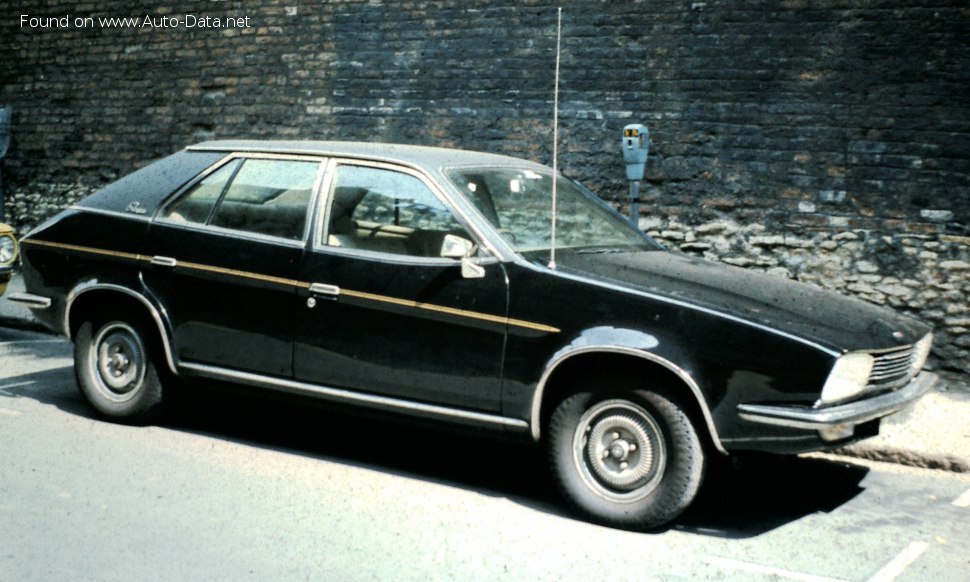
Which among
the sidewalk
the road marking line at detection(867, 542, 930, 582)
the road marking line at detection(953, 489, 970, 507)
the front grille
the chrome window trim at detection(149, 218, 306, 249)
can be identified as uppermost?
the chrome window trim at detection(149, 218, 306, 249)

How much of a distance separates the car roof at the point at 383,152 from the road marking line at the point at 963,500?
283 cm

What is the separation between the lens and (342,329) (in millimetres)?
5840

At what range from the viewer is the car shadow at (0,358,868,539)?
5621 mm

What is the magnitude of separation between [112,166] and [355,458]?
7877mm

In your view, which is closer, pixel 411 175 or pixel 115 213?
pixel 411 175

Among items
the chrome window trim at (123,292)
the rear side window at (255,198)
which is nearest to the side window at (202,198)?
the rear side window at (255,198)

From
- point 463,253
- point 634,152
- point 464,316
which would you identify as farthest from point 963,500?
point 634,152

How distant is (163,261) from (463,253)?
1915 mm

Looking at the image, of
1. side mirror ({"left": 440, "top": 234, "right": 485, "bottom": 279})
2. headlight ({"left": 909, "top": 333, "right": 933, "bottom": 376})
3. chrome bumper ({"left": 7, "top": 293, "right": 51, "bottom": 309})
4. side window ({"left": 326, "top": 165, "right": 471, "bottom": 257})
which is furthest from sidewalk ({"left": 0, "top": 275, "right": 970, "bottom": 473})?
chrome bumper ({"left": 7, "top": 293, "right": 51, "bottom": 309})

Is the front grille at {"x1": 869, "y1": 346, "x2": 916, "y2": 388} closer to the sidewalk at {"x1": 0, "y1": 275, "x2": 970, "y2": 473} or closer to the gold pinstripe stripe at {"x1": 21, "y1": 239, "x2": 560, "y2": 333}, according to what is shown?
the sidewalk at {"x1": 0, "y1": 275, "x2": 970, "y2": 473}

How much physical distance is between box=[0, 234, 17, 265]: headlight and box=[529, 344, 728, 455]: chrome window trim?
5826 mm

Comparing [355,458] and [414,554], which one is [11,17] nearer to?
[355,458]

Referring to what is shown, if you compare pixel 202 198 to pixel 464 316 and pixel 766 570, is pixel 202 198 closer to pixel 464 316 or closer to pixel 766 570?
pixel 464 316

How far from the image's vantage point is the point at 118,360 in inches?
266
